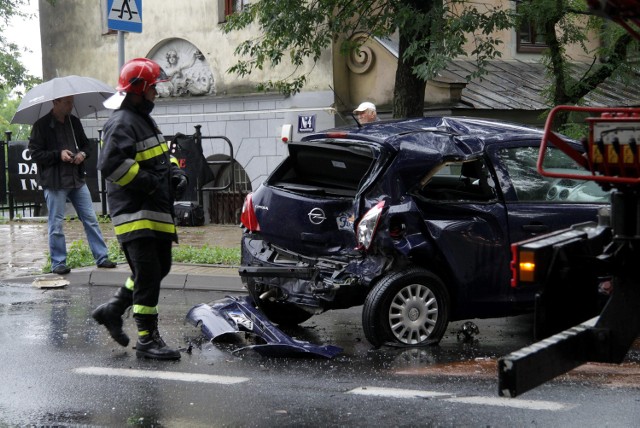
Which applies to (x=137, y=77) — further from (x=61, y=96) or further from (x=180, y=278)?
(x=180, y=278)

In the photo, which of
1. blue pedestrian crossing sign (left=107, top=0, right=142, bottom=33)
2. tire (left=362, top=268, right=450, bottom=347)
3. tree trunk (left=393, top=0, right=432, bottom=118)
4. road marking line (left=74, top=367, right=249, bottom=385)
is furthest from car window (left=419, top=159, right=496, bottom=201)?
tree trunk (left=393, top=0, right=432, bottom=118)

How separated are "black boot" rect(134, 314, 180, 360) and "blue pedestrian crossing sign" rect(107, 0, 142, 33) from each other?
18.0ft

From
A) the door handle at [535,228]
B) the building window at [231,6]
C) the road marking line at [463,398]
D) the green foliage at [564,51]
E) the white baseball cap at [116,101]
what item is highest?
the building window at [231,6]

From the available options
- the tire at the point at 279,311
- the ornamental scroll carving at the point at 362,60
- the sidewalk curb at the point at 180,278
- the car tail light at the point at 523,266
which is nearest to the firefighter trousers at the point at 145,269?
the tire at the point at 279,311

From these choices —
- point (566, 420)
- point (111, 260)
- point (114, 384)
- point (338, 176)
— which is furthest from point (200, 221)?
point (566, 420)

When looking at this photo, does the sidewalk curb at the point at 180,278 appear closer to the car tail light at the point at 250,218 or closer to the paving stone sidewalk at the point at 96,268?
the paving stone sidewalk at the point at 96,268

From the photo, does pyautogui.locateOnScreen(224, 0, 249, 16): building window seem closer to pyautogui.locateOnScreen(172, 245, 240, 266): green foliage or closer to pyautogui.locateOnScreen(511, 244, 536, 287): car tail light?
pyautogui.locateOnScreen(172, 245, 240, 266): green foliage

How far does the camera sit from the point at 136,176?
275 inches

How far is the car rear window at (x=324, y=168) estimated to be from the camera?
7.81 m

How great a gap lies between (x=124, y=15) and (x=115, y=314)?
18.2 ft

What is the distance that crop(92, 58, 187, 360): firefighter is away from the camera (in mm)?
7004

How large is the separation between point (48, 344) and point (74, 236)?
8228 mm

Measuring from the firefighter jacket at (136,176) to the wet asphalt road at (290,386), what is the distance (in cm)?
92

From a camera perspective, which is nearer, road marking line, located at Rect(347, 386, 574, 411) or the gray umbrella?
road marking line, located at Rect(347, 386, 574, 411)
